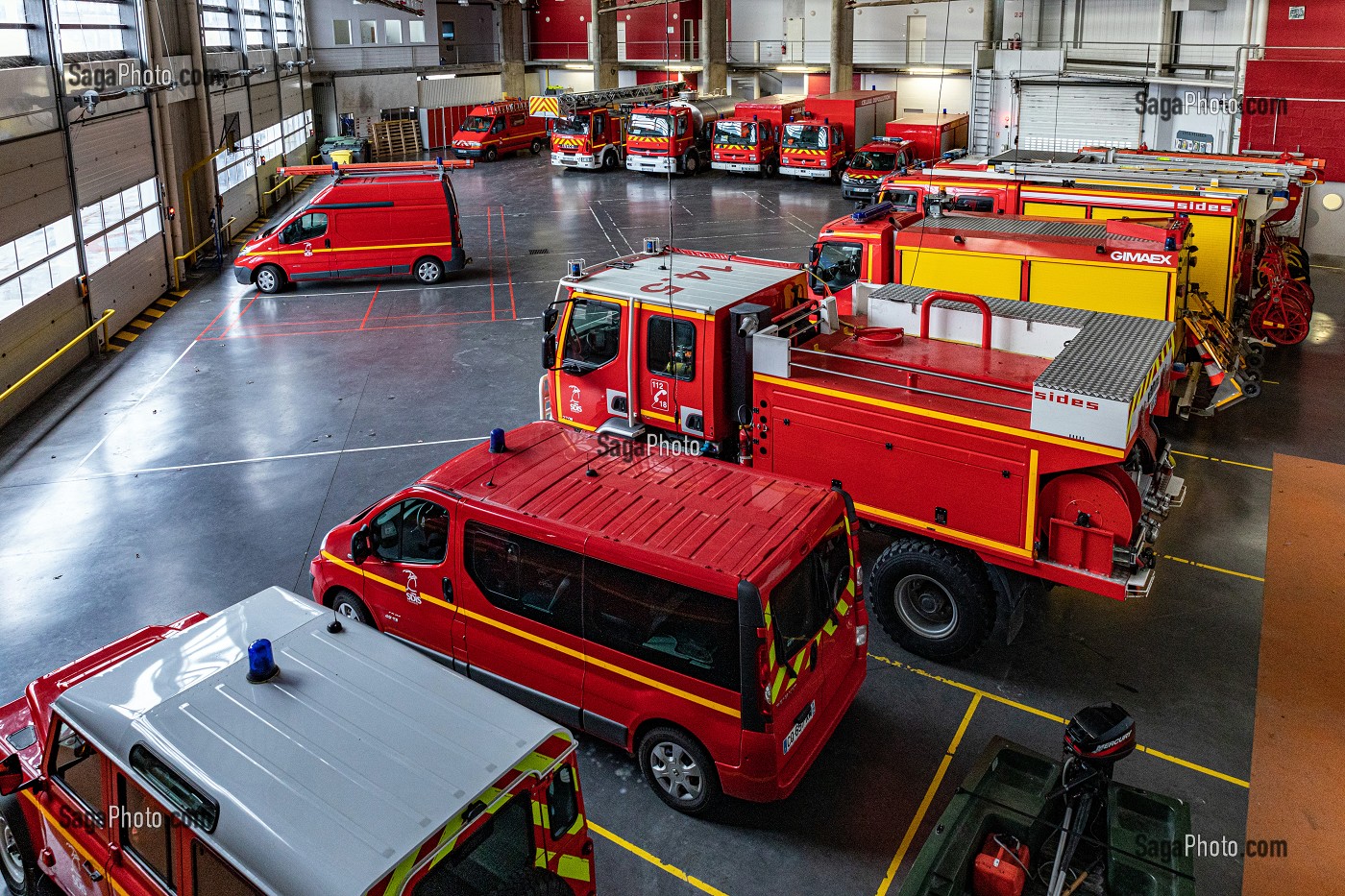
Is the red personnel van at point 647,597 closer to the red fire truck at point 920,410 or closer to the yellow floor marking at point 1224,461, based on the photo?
the red fire truck at point 920,410

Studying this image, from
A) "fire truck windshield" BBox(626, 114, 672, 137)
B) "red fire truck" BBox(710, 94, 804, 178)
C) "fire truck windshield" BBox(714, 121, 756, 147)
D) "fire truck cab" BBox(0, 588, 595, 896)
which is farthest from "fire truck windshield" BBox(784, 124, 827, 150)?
"fire truck cab" BBox(0, 588, 595, 896)

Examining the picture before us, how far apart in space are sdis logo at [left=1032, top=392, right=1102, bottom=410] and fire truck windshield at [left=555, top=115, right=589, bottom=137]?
31.6 m

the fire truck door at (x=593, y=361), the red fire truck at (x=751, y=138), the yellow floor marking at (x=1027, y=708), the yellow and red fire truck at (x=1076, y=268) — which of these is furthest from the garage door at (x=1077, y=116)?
the yellow floor marking at (x=1027, y=708)

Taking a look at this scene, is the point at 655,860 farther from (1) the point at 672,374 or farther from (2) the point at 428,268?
(2) the point at 428,268

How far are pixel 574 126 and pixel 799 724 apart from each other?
33419 millimetres

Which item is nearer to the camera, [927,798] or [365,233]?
[927,798]

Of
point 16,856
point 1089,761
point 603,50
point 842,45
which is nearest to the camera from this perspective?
point 1089,761

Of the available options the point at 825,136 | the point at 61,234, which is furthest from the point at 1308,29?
the point at 61,234

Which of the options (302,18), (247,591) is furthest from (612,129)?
→ (247,591)

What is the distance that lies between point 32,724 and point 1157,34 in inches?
1239

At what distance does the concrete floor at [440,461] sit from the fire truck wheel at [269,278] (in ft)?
1.34

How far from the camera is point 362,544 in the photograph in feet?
25.2

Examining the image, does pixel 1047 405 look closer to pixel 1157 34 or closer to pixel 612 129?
pixel 1157 34

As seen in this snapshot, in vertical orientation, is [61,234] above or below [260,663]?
above
